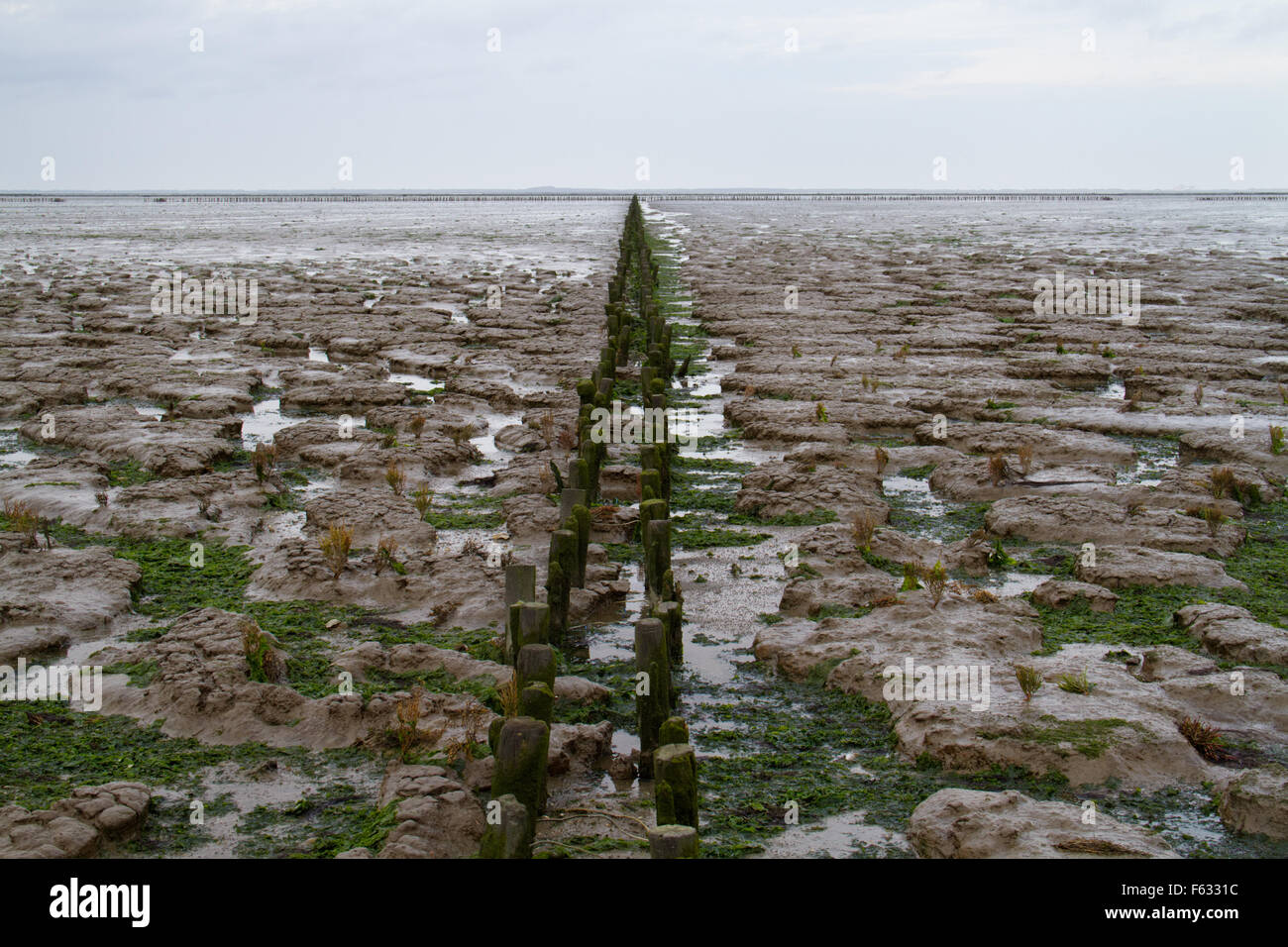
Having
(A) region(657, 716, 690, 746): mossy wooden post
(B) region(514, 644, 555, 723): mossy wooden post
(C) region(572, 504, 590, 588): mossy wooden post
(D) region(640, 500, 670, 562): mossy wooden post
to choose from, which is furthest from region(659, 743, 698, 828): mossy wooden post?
(C) region(572, 504, 590, 588): mossy wooden post

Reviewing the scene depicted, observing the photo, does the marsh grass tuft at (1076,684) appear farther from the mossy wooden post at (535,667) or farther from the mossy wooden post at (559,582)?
the mossy wooden post at (559,582)

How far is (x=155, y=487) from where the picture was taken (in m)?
8.52

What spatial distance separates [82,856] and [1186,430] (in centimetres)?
962

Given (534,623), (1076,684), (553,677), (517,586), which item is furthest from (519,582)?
(1076,684)

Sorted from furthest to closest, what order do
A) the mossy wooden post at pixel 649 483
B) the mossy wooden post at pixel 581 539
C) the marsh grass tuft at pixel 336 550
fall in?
the mossy wooden post at pixel 649 483
the marsh grass tuft at pixel 336 550
the mossy wooden post at pixel 581 539

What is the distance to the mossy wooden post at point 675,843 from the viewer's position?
3.52 m

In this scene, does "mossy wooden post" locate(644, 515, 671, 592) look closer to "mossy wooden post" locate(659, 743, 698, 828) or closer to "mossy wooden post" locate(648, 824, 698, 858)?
"mossy wooden post" locate(659, 743, 698, 828)

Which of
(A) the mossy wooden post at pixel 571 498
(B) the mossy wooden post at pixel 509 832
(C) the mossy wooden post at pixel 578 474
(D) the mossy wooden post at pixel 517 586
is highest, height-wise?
(C) the mossy wooden post at pixel 578 474

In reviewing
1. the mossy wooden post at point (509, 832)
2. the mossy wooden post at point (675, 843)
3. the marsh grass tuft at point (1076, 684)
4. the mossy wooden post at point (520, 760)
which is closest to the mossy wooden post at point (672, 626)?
the mossy wooden post at point (520, 760)

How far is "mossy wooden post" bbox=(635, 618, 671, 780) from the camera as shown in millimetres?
4918

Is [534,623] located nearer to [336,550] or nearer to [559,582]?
[559,582]

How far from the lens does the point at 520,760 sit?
4148mm

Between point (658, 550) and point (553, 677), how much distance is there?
1.52m
